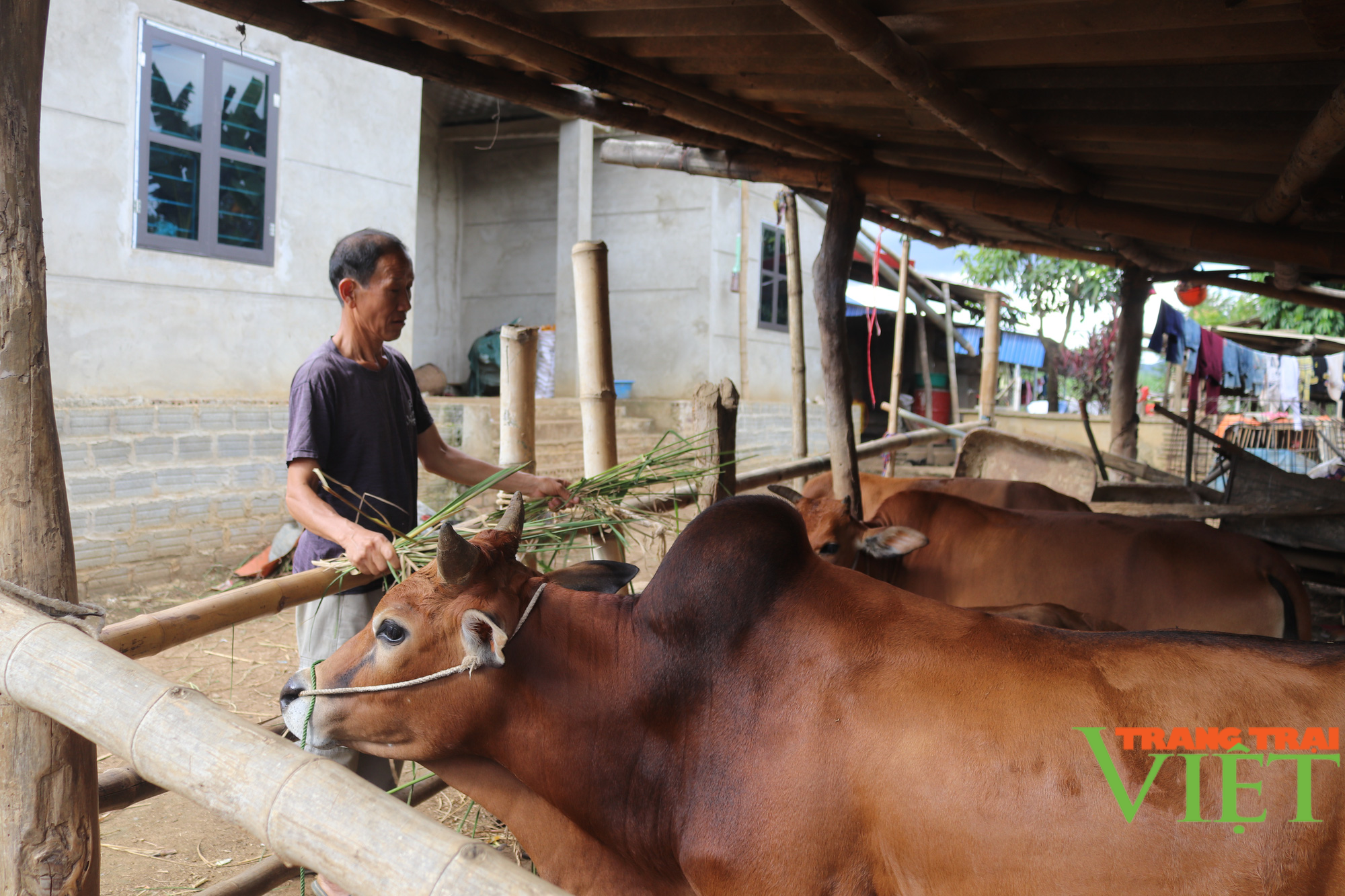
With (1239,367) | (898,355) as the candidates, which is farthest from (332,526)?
(1239,367)

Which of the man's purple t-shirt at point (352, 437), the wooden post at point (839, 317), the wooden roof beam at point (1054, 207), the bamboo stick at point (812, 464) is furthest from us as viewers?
the bamboo stick at point (812, 464)

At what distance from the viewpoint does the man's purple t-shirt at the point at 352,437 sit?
277 centimetres

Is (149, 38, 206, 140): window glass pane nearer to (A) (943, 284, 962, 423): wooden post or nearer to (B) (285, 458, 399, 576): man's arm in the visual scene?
(B) (285, 458, 399, 576): man's arm

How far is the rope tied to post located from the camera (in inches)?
76.0

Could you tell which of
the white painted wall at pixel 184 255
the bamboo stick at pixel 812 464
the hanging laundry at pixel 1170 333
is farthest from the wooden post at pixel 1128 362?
the white painted wall at pixel 184 255

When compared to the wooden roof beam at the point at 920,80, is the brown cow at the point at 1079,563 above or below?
below

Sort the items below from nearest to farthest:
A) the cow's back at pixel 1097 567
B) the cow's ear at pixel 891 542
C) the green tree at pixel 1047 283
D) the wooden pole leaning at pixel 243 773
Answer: the wooden pole leaning at pixel 243 773, the cow's ear at pixel 891 542, the cow's back at pixel 1097 567, the green tree at pixel 1047 283

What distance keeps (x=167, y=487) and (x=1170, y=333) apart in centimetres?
1128

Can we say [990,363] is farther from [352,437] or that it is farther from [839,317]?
[352,437]

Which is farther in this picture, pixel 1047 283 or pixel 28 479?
pixel 1047 283

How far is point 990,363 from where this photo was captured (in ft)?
38.8

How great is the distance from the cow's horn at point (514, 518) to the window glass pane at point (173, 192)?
241 inches

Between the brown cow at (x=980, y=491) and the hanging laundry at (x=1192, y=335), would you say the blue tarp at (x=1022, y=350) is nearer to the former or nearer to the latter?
the hanging laundry at (x=1192, y=335)

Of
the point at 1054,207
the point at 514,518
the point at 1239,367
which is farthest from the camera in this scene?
the point at 1239,367
